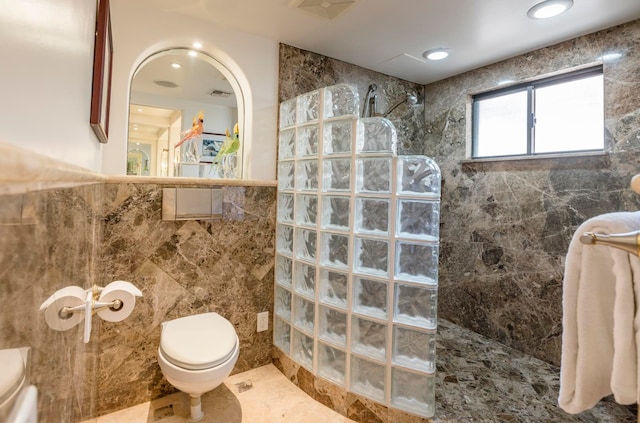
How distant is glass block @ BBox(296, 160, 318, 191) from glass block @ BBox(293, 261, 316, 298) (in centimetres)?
48

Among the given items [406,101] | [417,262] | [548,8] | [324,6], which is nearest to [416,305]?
[417,262]

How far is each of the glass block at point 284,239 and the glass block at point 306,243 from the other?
9 centimetres

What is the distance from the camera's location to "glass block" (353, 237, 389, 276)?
165 centimetres

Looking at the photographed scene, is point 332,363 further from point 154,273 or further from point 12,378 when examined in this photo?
point 12,378

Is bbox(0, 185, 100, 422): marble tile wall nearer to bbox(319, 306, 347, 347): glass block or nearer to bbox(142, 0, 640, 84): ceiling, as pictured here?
bbox(319, 306, 347, 347): glass block

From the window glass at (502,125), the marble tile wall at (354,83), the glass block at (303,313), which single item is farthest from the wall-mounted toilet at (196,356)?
the window glass at (502,125)

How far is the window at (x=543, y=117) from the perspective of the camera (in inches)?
86.0

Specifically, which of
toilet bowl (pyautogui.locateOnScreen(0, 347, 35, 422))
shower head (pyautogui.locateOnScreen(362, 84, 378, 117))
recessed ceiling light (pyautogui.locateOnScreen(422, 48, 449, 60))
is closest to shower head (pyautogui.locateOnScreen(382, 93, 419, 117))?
shower head (pyautogui.locateOnScreen(362, 84, 378, 117))

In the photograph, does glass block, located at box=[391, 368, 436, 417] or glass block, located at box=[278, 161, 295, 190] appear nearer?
glass block, located at box=[391, 368, 436, 417]

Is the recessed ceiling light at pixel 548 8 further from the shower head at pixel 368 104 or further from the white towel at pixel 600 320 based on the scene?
the white towel at pixel 600 320

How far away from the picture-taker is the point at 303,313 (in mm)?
2014

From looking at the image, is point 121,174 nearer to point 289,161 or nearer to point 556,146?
point 289,161

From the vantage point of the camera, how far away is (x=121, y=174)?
6.06 feet

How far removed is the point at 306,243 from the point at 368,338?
66cm
